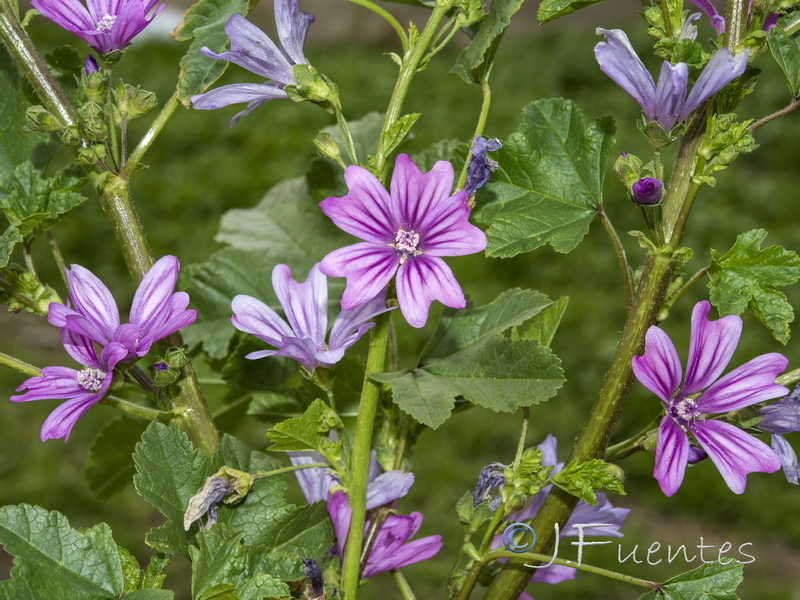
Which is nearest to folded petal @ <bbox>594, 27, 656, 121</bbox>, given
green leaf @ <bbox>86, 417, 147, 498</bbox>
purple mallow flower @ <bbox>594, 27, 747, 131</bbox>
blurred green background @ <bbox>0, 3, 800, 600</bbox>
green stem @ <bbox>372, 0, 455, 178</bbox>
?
purple mallow flower @ <bbox>594, 27, 747, 131</bbox>

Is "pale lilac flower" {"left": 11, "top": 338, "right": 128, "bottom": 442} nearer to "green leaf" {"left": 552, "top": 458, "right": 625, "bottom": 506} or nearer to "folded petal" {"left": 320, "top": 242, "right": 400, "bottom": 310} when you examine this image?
"folded petal" {"left": 320, "top": 242, "right": 400, "bottom": 310}

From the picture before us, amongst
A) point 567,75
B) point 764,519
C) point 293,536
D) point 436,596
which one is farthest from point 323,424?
point 567,75

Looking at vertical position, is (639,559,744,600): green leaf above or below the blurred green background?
above

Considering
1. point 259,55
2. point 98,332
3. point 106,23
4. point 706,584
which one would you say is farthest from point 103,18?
point 706,584

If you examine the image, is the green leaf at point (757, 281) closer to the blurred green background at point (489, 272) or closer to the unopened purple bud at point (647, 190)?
the unopened purple bud at point (647, 190)

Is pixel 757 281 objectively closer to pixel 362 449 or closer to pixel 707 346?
pixel 707 346

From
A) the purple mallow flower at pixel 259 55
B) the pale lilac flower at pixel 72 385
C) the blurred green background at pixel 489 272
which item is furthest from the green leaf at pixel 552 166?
the blurred green background at pixel 489 272

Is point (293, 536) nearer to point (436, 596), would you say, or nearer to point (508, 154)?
point (508, 154)
